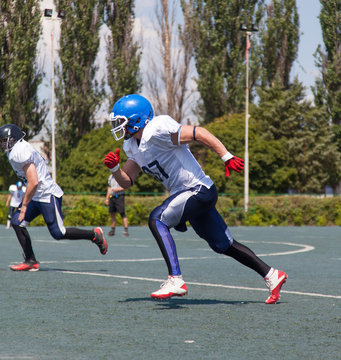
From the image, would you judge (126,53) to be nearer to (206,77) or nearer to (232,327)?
(206,77)

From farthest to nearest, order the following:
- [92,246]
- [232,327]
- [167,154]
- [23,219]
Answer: [92,246]
[23,219]
[167,154]
[232,327]

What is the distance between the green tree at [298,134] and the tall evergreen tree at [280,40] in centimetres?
227

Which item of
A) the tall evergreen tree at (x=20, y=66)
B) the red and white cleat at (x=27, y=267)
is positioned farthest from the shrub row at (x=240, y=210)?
the red and white cleat at (x=27, y=267)

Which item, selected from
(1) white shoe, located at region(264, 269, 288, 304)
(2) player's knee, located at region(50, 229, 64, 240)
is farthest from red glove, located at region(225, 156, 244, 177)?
(2) player's knee, located at region(50, 229, 64, 240)

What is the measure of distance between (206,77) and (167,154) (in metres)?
38.5

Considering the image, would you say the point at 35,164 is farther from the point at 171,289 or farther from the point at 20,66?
the point at 20,66

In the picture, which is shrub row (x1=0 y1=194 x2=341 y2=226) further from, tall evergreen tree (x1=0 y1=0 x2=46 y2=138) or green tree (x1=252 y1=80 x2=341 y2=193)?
tall evergreen tree (x1=0 y1=0 x2=46 y2=138)

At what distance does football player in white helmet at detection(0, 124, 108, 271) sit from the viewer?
9.45 m

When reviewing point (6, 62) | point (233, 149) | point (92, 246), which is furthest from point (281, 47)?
point (92, 246)

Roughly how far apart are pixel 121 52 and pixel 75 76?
334cm

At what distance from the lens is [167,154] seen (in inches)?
264

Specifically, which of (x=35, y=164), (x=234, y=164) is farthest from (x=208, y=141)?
(x=35, y=164)

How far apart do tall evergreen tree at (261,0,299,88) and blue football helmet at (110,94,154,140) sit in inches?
1595

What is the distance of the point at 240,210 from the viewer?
33.2 metres
